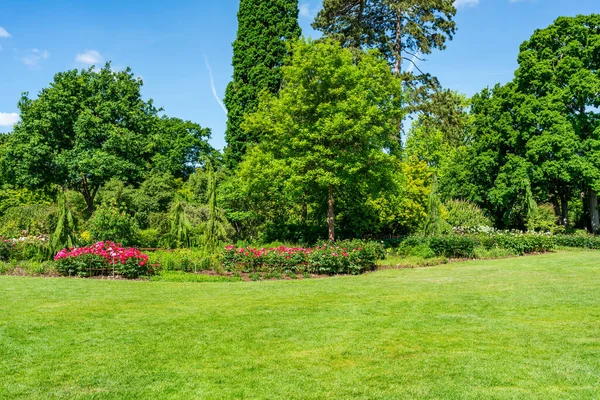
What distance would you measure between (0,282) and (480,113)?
31.9m

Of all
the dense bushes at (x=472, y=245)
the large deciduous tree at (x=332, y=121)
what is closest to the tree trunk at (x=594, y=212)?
the dense bushes at (x=472, y=245)

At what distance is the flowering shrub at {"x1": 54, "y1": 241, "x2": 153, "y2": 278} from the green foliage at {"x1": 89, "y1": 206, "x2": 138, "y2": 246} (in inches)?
158

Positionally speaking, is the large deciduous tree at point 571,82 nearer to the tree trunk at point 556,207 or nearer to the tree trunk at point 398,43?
the tree trunk at point 556,207

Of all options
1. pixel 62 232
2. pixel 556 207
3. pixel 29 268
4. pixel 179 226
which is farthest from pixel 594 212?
pixel 29 268

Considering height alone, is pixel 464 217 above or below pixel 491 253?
above

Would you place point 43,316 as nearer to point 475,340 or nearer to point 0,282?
point 0,282

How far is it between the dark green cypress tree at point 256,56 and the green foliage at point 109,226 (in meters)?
9.70

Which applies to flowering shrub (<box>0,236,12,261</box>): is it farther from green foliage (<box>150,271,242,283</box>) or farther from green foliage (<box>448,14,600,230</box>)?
green foliage (<box>448,14,600,230</box>)

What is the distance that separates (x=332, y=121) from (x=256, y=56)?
11.5 metres

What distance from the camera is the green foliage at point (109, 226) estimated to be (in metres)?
19.1

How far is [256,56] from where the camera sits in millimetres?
27703

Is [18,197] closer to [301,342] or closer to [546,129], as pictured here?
[301,342]

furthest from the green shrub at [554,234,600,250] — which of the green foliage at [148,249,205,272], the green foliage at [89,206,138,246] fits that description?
the green foliage at [89,206,138,246]

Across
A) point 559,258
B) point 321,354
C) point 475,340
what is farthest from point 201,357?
point 559,258
